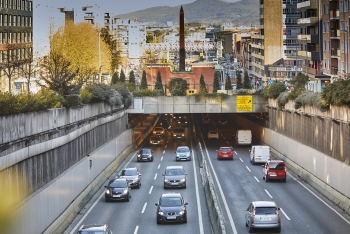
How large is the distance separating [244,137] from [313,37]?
2459 centimetres

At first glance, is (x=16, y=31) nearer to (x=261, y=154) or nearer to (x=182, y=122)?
(x=182, y=122)

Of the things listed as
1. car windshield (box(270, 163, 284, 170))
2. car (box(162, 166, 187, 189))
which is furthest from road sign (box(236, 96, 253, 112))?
car (box(162, 166, 187, 189))

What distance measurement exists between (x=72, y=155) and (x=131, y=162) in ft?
89.6

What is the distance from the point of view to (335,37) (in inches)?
3442

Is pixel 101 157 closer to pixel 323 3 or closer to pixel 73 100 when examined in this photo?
pixel 73 100

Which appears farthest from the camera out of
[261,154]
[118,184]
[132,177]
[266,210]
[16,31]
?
[16,31]

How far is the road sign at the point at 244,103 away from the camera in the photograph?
276 ft

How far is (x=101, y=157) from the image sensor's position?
5397 centimetres

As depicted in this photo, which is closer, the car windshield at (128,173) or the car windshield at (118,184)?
the car windshield at (118,184)

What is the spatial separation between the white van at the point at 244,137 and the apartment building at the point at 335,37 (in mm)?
11913

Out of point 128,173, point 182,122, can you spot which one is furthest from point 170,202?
point 182,122

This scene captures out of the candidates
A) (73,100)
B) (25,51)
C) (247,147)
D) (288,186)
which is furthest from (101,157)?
(25,51)

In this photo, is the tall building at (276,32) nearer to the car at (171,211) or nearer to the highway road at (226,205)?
the highway road at (226,205)

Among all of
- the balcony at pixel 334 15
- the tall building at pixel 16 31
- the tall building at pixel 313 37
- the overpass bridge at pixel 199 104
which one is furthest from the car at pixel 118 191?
the tall building at pixel 313 37
